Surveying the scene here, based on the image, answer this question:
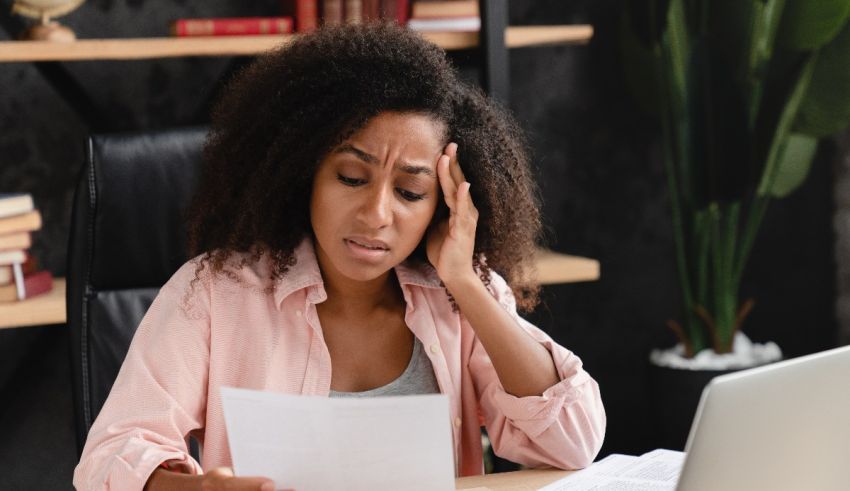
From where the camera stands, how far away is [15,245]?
2098 millimetres

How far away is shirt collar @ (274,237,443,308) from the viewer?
142 centimetres

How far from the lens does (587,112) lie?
2.92 m

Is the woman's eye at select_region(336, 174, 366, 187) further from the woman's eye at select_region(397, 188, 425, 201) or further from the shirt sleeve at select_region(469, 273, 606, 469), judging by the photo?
the shirt sleeve at select_region(469, 273, 606, 469)

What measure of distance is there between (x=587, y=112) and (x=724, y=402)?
2.14 m

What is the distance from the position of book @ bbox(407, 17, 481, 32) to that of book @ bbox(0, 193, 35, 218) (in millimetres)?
868

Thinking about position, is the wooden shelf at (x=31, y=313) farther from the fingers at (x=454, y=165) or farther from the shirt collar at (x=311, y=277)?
the fingers at (x=454, y=165)

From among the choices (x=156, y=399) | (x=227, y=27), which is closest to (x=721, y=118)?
(x=227, y=27)

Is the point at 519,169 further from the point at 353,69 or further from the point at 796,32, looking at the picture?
the point at 796,32

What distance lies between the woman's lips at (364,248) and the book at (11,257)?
3.27ft

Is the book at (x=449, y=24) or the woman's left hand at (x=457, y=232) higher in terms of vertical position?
the book at (x=449, y=24)

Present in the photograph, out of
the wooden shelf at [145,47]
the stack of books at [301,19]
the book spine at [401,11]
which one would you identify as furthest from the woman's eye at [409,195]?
the book spine at [401,11]

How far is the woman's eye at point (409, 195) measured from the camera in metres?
1.40

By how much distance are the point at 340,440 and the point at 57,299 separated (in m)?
1.27

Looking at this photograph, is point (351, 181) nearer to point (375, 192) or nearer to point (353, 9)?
point (375, 192)
